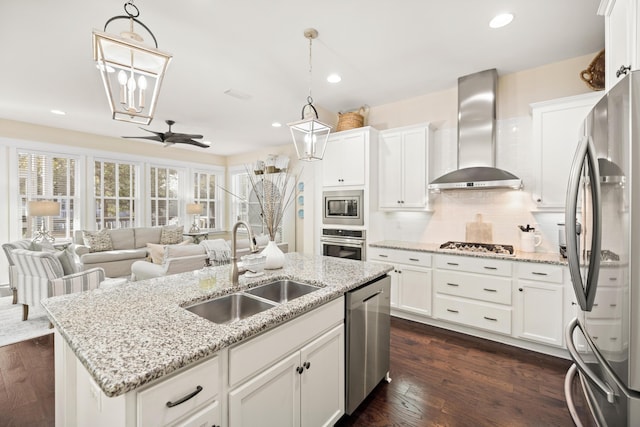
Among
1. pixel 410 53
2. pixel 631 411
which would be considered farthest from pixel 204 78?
pixel 631 411

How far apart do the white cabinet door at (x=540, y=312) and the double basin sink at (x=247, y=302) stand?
88.1 inches

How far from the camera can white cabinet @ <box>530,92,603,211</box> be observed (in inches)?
104

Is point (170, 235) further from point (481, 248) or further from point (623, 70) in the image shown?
point (623, 70)

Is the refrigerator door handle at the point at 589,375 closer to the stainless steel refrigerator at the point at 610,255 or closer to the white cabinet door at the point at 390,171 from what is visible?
the stainless steel refrigerator at the point at 610,255

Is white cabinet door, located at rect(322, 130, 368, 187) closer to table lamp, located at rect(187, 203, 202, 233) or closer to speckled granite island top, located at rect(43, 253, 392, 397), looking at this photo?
speckled granite island top, located at rect(43, 253, 392, 397)

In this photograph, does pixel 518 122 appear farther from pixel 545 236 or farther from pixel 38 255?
pixel 38 255

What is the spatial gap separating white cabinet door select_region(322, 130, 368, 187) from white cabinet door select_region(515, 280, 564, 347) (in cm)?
216

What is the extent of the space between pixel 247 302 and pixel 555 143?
3201mm

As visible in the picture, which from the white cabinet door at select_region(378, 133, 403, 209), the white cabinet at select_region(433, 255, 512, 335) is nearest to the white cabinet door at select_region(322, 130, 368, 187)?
the white cabinet door at select_region(378, 133, 403, 209)

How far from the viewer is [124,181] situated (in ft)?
20.2

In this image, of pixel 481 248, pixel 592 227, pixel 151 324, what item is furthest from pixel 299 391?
pixel 481 248

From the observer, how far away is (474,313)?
297 centimetres

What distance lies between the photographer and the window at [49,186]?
4973 millimetres

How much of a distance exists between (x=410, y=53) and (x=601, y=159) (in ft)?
7.07
